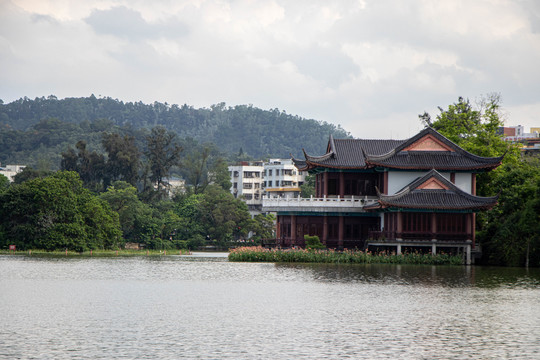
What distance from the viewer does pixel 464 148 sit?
69.8 meters

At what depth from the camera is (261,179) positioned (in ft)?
493

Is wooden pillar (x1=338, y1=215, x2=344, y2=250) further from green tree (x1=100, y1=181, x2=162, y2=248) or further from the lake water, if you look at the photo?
green tree (x1=100, y1=181, x2=162, y2=248)

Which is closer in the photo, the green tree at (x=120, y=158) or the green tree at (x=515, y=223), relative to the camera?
the green tree at (x=515, y=223)

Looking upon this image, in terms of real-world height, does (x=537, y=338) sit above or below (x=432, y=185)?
below

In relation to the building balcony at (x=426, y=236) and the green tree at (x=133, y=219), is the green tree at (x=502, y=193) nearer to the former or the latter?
the building balcony at (x=426, y=236)

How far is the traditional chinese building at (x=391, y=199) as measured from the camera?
197 ft

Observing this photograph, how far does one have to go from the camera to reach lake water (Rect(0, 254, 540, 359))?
22609 mm

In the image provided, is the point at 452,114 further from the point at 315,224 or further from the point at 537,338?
the point at 537,338

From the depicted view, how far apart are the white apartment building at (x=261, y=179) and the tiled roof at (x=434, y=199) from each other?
2960 inches

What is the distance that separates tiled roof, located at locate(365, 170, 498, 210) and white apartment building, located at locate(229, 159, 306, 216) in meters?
75.2

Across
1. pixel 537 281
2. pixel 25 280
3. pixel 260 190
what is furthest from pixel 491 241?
pixel 260 190

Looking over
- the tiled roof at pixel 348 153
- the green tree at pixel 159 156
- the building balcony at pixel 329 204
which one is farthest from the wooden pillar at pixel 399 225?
the green tree at pixel 159 156

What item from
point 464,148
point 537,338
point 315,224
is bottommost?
point 537,338

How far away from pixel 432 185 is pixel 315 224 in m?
10.9
